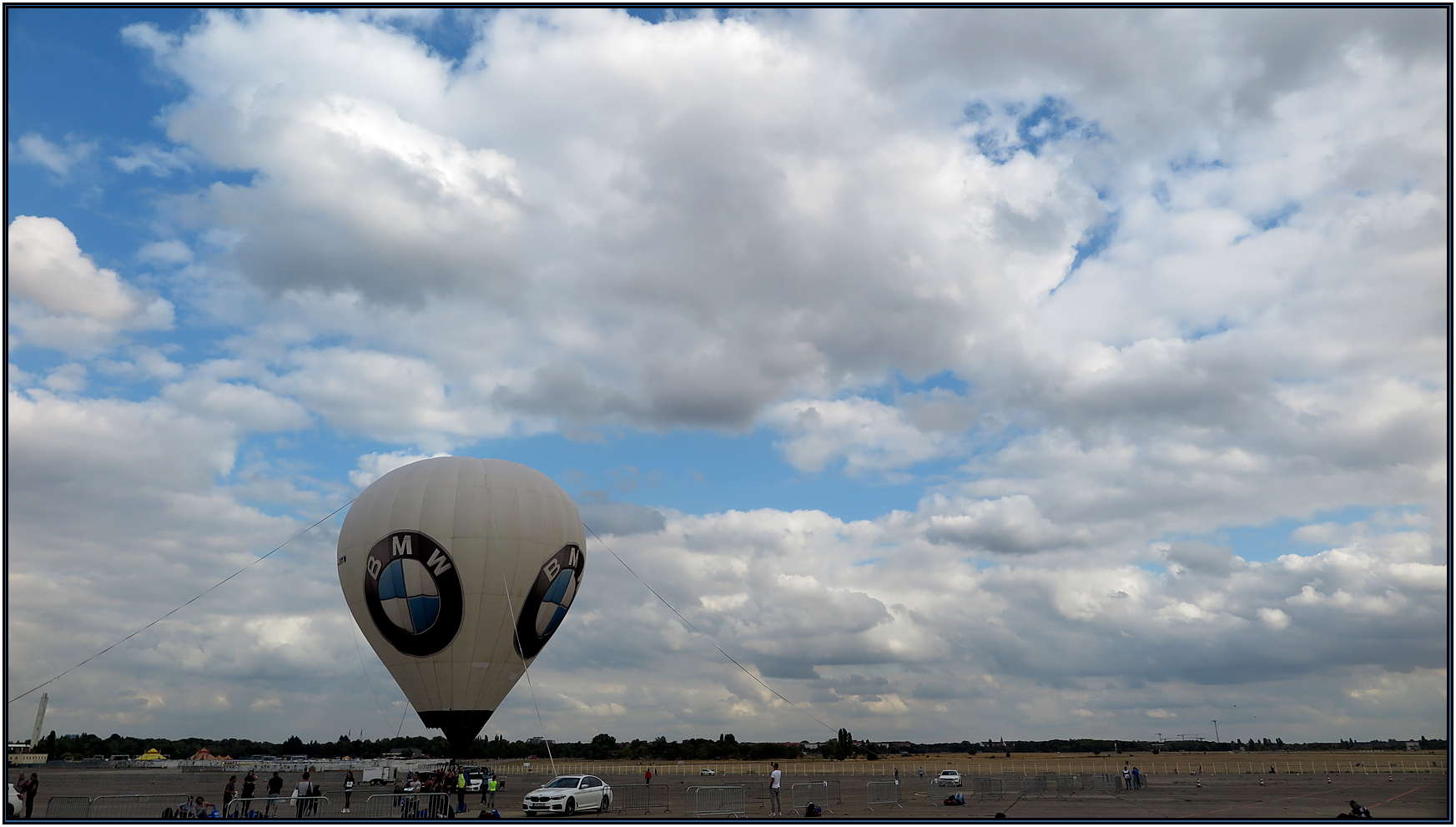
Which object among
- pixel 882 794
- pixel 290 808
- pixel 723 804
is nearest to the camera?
pixel 290 808

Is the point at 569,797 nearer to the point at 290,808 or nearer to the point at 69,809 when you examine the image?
the point at 290,808

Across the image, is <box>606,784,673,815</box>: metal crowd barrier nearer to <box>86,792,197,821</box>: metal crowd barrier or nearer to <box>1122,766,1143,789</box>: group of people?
<box>86,792,197,821</box>: metal crowd barrier

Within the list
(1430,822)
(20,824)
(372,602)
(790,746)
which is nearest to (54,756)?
(790,746)

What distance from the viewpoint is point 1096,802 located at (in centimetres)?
3497

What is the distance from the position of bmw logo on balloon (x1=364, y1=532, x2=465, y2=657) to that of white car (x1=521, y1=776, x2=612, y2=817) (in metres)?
7.01

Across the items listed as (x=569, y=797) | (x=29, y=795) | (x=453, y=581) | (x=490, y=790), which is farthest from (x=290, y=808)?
(x=569, y=797)

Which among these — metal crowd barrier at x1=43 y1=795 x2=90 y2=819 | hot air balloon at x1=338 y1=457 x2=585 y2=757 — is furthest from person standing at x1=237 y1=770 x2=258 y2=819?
hot air balloon at x1=338 y1=457 x2=585 y2=757

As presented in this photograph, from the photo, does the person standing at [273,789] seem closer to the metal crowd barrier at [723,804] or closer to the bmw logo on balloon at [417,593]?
the bmw logo on balloon at [417,593]

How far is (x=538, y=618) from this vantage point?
1416 inches

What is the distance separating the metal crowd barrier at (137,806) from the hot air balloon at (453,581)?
8.26 meters

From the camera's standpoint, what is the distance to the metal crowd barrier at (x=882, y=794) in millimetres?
34875

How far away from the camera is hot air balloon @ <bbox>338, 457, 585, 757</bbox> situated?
3350cm

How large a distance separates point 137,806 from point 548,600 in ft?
52.0

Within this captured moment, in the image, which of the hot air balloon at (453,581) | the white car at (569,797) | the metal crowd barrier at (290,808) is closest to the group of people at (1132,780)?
the white car at (569,797)
